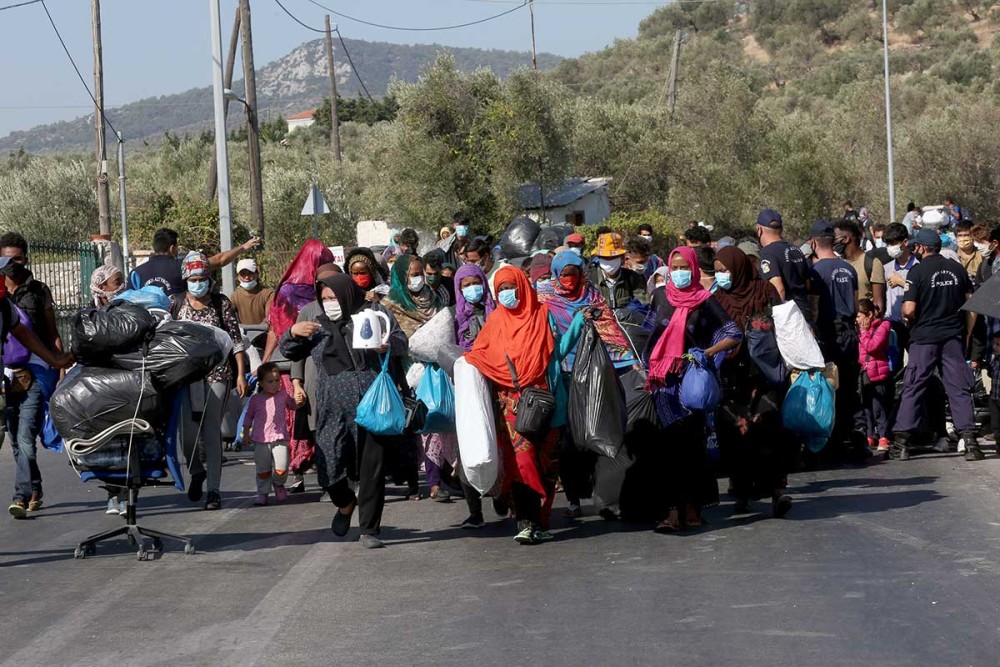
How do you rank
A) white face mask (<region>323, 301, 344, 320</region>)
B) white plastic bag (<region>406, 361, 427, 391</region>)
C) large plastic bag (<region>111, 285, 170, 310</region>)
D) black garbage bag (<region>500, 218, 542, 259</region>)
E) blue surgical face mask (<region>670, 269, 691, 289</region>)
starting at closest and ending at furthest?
large plastic bag (<region>111, 285, 170, 310</region>)
white face mask (<region>323, 301, 344, 320</region>)
blue surgical face mask (<region>670, 269, 691, 289</region>)
white plastic bag (<region>406, 361, 427, 391</region>)
black garbage bag (<region>500, 218, 542, 259</region>)

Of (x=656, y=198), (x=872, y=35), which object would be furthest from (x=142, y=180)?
(x=872, y=35)

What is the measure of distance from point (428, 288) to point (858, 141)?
4885 centimetres

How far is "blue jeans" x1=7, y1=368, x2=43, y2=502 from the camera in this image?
10.6 metres

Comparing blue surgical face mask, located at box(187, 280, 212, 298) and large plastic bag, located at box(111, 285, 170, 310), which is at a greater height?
blue surgical face mask, located at box(187, 280, 212, 298)

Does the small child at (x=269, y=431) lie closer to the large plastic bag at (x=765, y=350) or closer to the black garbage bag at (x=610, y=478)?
the black garbage bag at (x=610, y=478)

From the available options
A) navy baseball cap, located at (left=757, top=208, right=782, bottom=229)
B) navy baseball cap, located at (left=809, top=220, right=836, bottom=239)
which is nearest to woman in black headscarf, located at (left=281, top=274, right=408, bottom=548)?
navy baseball cap, located at (left=757, top=208, right=782, bottom=229)

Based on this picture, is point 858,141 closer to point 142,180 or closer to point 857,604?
point 142,180

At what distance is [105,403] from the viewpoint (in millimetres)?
8461

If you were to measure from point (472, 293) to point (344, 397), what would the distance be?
1340mm

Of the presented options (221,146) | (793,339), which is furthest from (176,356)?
(221,146)

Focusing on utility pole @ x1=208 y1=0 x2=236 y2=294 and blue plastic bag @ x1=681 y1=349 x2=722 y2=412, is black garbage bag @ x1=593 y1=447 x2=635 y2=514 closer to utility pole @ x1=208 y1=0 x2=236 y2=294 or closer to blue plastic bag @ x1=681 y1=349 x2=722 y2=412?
blue plastic bag @ x1=681 y1=349 x2=722 y2=412

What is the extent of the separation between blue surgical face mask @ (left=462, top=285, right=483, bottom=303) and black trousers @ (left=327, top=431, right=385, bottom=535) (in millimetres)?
1403

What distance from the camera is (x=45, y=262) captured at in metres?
24.3

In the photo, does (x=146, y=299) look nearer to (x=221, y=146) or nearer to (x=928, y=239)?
(x=928, y=239)
